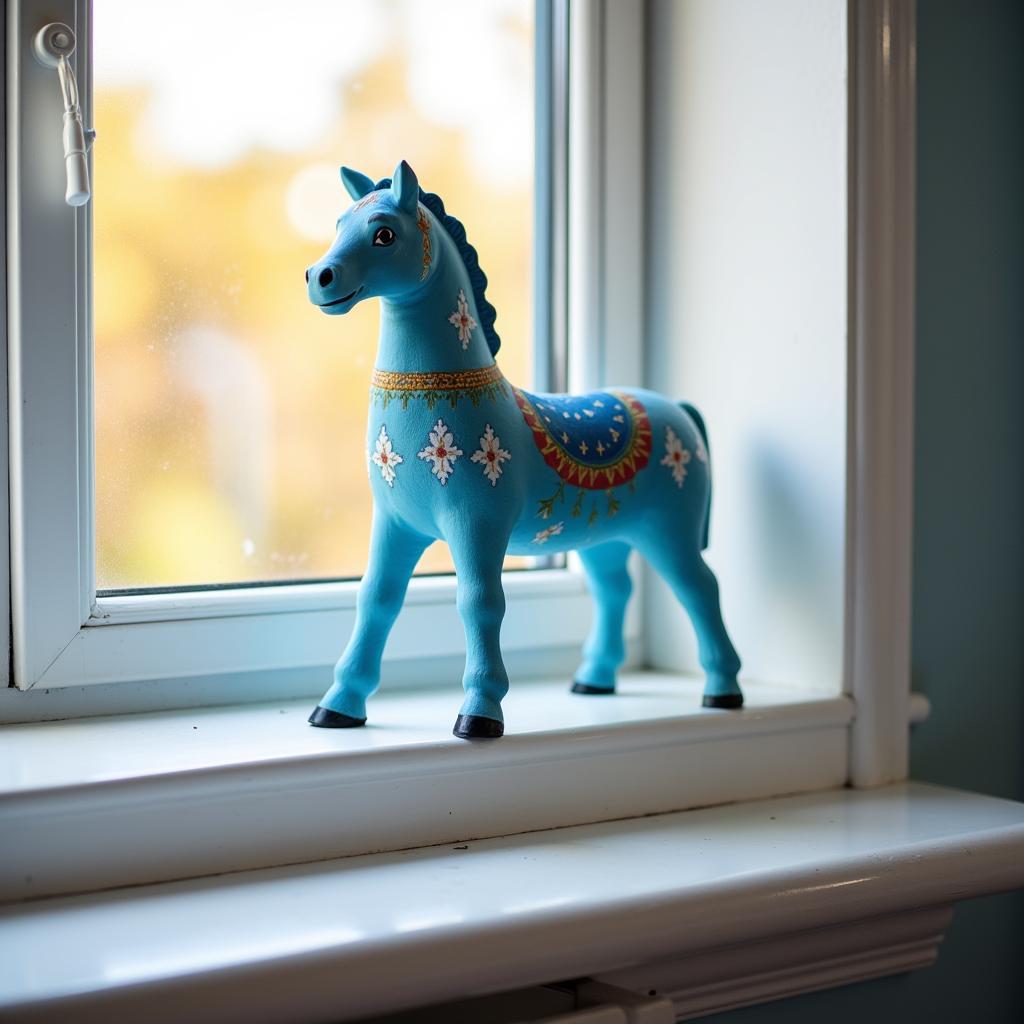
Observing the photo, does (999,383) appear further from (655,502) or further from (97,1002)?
(97,1002)

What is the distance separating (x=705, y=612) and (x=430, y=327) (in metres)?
0.32

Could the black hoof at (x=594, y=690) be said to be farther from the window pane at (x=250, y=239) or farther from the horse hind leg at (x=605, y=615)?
the window pane at (x=250, y=239)

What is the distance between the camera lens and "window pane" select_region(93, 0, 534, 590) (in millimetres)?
896

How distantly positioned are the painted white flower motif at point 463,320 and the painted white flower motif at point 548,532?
14 centimetres

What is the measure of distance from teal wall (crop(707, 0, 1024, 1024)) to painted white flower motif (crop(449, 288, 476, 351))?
423 millimetres

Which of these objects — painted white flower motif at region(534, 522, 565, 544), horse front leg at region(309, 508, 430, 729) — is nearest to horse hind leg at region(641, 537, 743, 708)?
painted white flower motif at region(534, 522, 565, 544)

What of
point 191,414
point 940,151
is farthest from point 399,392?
point 940,151

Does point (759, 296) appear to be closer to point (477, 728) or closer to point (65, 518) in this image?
point (477, 728)

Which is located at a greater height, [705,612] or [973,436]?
[973,436]

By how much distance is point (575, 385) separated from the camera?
1.10 metres

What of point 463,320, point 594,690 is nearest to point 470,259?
point 463,320

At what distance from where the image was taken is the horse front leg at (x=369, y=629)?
33.1 inches

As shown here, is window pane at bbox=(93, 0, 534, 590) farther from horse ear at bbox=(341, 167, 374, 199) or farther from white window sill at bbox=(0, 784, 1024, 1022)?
white window sill at bbox=(0, 784, 1024, 1022)

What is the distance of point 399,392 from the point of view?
81cm
